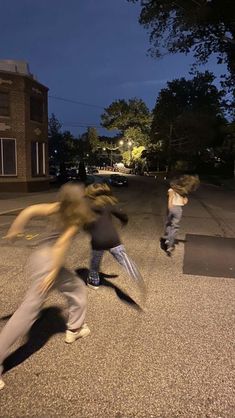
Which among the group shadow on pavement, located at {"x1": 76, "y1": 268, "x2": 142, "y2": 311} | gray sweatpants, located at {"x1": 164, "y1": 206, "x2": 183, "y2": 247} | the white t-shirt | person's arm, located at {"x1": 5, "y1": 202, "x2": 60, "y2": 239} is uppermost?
person's arm, located at {"x1": 5, "y1": 202, "x2": 60, "y2": 239}

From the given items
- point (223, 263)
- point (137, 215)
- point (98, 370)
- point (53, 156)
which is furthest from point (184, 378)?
point (53, 156)

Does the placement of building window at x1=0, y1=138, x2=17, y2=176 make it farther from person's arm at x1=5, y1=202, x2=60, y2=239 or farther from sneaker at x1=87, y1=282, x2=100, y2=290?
person's arm at x1=5, y1=202, x2=60, y2=239

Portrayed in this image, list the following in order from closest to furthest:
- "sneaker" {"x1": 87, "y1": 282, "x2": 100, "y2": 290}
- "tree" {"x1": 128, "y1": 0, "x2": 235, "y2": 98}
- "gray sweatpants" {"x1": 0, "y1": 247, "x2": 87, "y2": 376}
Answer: "gray sweatpants" {"x1": 0, "y1": 247, "x2": 87, "y2": 376}
"sneaker" {"x1": 87, "y1": 282, "x2": 100, "y2": 290}
"tree" {"x1": 128, "y1": 0, "x2": 235, "y2": 98}

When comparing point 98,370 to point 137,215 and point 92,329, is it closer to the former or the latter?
point 92,329

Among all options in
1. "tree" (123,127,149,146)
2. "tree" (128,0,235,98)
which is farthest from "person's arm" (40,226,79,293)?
"tree" (123,127,149,146)

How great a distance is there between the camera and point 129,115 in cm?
8869

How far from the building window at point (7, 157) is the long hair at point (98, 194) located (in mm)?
22377

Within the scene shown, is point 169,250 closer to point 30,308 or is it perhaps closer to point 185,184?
point 185,184

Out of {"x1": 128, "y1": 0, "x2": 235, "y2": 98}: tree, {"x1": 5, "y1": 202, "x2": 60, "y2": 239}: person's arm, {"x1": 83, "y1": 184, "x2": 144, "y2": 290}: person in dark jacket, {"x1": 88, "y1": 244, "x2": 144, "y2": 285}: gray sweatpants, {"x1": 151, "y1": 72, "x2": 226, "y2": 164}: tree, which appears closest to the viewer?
{"x1": 5, "y1": 202, "x2": 60, "y2": 239}: person's arm

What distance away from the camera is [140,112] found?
291 feet

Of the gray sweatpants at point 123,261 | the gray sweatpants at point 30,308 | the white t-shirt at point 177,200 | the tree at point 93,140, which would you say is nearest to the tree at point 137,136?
the tree at point 93,140

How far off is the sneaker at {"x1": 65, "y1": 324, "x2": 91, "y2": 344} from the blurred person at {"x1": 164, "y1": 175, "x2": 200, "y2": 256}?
460 centimetres

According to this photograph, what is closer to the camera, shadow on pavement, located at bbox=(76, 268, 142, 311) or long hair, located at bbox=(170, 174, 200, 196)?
shadow on pavement, located at bbox=(76, 268, 142, 311)

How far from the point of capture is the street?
3.49 meters
